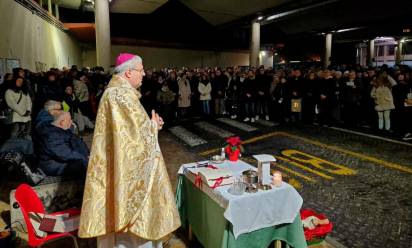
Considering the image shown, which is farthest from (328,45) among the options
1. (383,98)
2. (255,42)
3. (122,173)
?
(122,173)

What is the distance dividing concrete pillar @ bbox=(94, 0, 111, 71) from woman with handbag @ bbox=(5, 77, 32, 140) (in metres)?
6.42

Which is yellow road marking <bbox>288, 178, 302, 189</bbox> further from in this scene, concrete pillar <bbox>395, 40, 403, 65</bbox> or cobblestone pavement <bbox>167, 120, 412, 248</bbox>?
concrete pillar <bbox>395, 40, 403, 65</bbox>

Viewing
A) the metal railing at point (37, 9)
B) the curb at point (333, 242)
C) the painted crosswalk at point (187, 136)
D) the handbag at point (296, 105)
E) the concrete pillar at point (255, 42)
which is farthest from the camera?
the concrete pillar at point (255, 42)

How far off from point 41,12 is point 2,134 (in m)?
7.11

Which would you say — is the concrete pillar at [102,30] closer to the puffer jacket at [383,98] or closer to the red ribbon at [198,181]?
the puffer jacket at [383,98]

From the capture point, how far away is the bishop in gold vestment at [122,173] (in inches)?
102

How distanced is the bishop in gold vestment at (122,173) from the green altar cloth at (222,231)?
0.54 metres

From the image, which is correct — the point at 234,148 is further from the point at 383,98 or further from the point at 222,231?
the point at 383,98

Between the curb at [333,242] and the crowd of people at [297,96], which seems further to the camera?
the crowd of people at [297,96]

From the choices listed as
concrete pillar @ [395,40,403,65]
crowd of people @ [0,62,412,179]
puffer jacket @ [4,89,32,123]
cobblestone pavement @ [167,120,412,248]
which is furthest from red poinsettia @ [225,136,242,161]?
concrete pillar @ [395,40,403,65]

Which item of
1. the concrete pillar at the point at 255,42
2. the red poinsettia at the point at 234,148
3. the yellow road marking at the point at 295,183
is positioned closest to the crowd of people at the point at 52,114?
the red poinsettia at the point at 234,148

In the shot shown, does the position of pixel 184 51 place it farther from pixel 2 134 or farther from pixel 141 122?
pixel 141 122

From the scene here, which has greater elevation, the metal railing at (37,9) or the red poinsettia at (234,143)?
the metal railing at (37,9)

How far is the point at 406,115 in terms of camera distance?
946 cm
